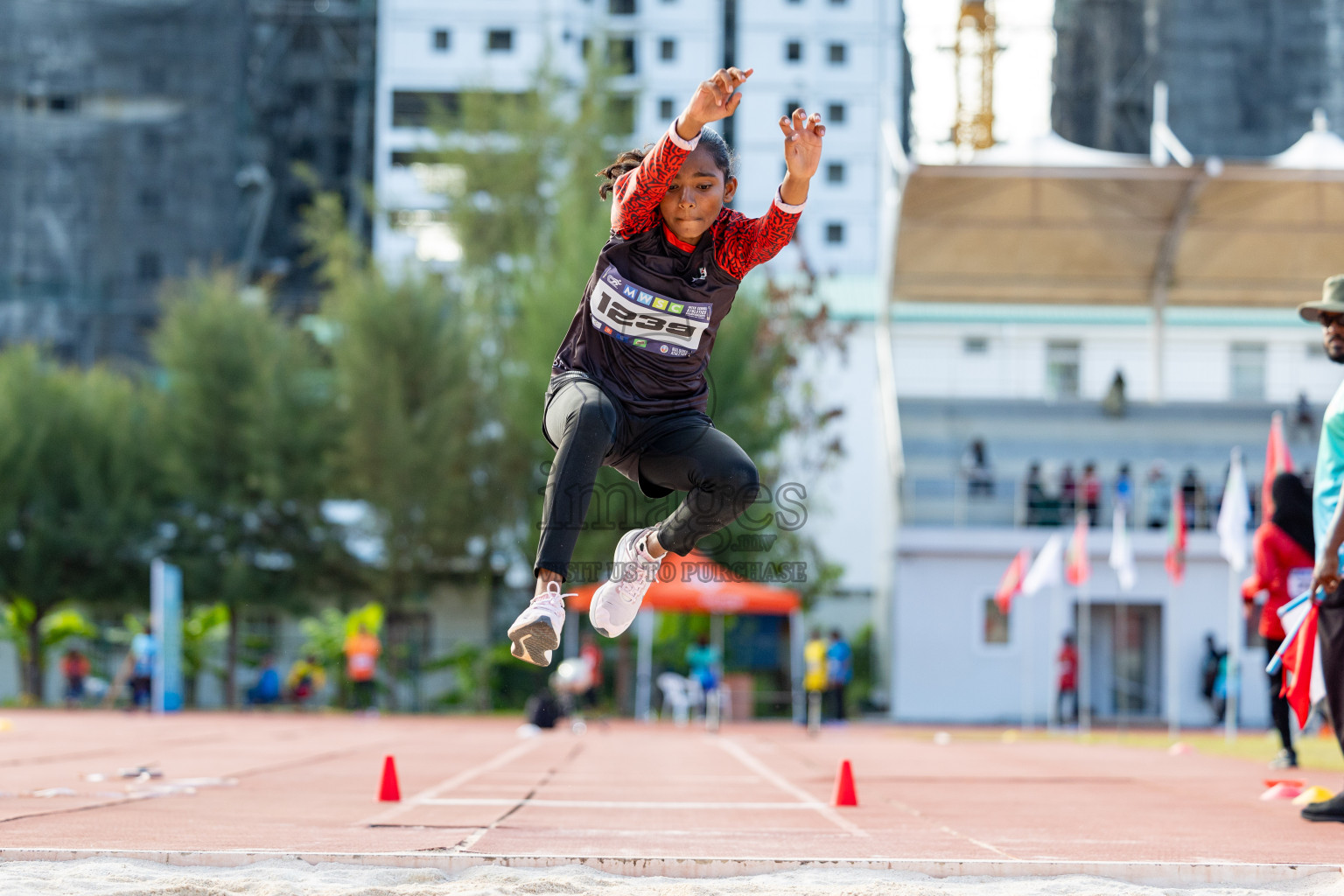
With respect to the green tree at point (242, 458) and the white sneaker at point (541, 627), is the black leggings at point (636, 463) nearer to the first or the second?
the white sneaker at point (541, 627)

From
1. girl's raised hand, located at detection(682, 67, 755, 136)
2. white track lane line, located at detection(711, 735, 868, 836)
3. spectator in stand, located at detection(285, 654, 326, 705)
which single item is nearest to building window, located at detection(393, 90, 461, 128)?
spectator in stand, located at detection(285, 654, 326, 705)

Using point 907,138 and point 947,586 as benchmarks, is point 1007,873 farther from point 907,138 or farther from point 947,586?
point 907,138

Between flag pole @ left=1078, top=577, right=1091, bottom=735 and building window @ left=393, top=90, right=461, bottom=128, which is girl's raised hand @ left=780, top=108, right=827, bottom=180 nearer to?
flag pole @ left=1078, top=577, right=1091, bottom=735

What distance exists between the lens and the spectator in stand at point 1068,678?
26.2 m

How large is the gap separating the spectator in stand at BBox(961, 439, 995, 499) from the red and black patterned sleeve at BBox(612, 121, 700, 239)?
26.2 metres

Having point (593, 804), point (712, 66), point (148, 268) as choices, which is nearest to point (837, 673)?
point (593, 804)

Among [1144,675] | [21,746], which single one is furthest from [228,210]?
[21,746]

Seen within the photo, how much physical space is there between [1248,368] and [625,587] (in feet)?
135

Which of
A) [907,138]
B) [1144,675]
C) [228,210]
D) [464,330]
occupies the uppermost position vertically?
[907,138]

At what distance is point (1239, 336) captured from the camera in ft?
143

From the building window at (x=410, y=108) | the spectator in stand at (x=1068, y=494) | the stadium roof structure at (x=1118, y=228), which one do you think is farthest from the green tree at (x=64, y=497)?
the building window at (x=410, y=108)

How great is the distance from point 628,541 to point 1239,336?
1634 inches

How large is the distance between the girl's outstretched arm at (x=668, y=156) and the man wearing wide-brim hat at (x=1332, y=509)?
3.49 m

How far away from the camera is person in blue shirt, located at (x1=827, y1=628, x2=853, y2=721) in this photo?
23719 mm
